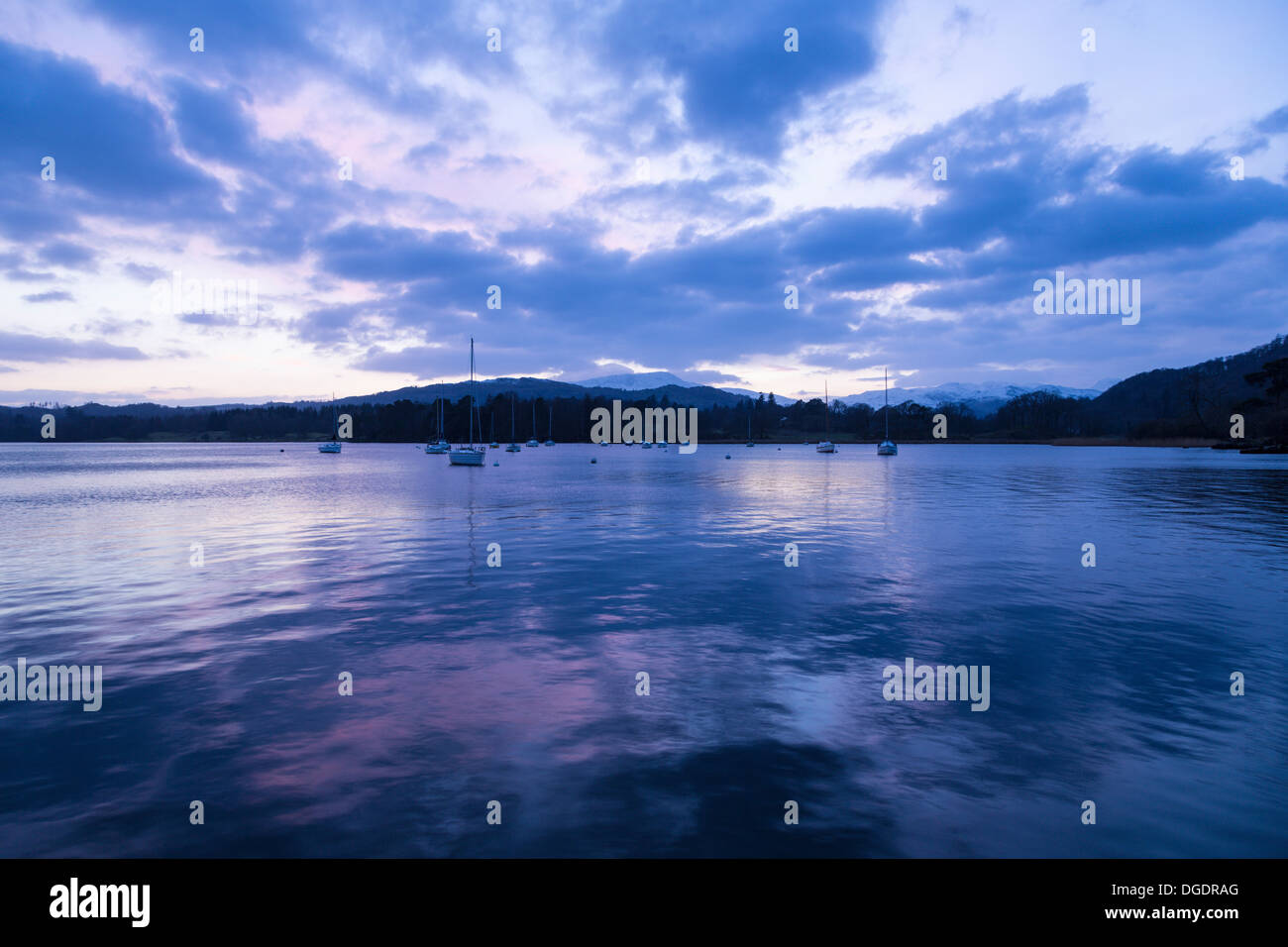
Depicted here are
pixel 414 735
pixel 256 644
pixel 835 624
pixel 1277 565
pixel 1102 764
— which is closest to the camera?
pixel 1102 764

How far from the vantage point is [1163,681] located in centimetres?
1210

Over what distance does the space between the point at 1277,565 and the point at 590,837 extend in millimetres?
26510

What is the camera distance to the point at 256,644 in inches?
570

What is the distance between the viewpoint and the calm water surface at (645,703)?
24.5 feet

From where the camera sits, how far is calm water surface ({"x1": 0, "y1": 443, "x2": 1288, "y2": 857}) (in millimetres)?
7469

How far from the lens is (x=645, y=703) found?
36.6ft
